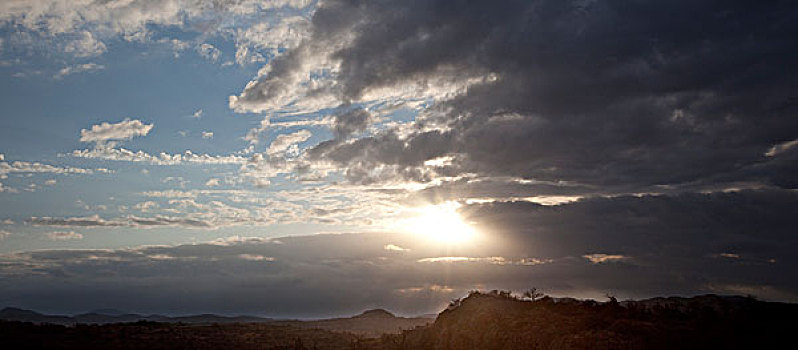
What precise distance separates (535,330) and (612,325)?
4.52m

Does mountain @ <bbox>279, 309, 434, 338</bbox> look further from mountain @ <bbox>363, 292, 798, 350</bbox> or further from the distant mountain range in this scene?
mountain @ <bbox>363, 292, 798, 350</bbox>

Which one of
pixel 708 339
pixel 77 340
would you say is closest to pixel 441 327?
pixel 708 339

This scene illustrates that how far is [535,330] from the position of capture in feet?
97.0

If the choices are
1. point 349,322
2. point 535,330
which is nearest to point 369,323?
point 349,322

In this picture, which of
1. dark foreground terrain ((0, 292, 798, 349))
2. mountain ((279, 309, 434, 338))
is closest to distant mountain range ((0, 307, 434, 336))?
mountain ((279, 309, 434, 338))

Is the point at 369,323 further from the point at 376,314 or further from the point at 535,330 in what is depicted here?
the point at 535,330

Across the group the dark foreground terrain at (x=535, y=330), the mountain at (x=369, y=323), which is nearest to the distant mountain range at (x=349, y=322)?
the mountain at (x=369, y=323)

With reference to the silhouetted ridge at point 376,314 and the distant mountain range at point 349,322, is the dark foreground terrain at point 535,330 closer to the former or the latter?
the distant mountain range at point 349,322

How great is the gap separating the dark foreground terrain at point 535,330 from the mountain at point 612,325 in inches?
1.5

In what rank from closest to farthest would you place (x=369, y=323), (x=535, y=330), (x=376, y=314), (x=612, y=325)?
(x=612, y=325)
(x=535, y=330)
(x=369, y=323)
(x=376, y=314)

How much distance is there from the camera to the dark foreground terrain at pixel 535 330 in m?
23.7

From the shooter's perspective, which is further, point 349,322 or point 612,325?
point 349,322

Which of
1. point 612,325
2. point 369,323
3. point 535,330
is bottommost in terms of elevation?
point 369,323

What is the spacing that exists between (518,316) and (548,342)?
5.65 m
